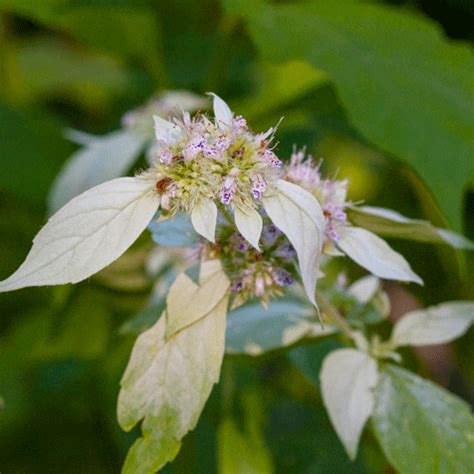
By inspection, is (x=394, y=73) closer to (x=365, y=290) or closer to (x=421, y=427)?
(x=365, y=290)

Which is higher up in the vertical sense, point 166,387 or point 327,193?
point 327,193

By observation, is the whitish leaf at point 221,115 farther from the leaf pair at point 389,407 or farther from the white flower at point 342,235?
the leaf pair at point 389,407

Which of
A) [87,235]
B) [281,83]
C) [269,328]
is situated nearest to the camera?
[87,235]

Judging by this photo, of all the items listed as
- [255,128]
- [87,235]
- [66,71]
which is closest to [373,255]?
[87,235]

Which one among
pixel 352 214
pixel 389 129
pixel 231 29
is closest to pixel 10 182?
pixel 231 29

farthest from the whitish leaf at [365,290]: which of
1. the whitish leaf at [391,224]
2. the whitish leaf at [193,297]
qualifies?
the whitish leaf at [193,297]

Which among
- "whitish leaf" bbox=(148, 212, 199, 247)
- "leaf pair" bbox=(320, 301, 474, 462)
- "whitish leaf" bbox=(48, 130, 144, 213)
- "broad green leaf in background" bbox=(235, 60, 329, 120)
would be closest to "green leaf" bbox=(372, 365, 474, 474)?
"leaf pair" bbox=(320, 301, 474, 462)
